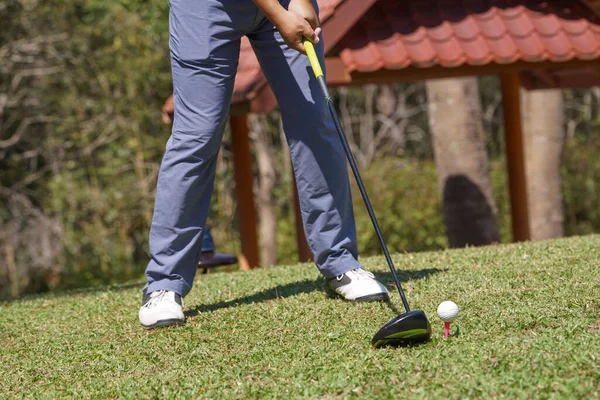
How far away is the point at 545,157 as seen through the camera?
35.3ft

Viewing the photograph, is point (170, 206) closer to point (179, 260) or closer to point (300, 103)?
point (179, 260)

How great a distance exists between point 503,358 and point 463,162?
686 centimetres

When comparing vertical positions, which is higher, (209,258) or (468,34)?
(468,34)

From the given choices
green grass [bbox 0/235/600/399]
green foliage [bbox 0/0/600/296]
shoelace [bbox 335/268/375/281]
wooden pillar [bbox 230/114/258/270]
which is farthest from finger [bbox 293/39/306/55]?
green foliage [bbox 0/0/600/296]

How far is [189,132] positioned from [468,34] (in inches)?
152

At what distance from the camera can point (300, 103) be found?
363cm

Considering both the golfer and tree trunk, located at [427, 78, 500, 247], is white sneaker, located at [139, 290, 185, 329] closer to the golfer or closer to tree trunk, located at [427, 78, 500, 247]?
the golfer

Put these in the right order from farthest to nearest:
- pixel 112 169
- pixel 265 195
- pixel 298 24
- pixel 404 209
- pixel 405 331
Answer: pixel 112 169 < pixel 404 209 < pixel 265 195 < pixel 298 24 < pixel 405 331

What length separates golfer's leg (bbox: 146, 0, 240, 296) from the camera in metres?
3.50

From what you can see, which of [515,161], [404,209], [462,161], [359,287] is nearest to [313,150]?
[359,287]

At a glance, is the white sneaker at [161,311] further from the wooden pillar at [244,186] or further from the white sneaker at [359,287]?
the wooden pillar at [244,186]

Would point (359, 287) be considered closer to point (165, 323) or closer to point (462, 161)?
point (165, 323)

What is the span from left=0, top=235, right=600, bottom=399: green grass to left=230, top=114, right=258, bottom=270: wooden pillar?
2.99 meters

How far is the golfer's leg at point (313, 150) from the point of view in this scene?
11.9ft
